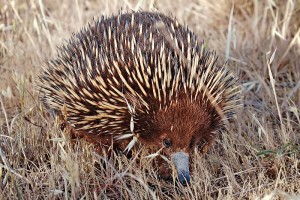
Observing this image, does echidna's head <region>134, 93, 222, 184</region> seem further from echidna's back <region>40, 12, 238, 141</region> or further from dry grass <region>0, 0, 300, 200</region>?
dry grass <region>0, 0, 300, 200</region>

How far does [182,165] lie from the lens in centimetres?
271

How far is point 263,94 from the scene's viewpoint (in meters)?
3.79

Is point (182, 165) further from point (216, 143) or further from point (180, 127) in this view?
point (216, 143)

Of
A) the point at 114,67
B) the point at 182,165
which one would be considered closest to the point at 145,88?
the point at 114,67

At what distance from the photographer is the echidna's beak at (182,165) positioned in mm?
2674

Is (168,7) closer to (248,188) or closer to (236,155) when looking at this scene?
(236,155)

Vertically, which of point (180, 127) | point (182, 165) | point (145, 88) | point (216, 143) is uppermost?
point (145, 88)

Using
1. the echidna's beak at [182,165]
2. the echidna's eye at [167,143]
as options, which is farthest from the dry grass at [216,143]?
the echidna's eye at [167,143]

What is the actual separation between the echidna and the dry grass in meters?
0.15

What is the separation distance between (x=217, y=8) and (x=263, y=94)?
1.43 metres

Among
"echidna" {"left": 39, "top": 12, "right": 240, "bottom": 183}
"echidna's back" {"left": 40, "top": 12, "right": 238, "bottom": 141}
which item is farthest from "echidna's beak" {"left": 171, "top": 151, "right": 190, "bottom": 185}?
"echidna's back" {"left": 40, "top": 12, "right": 238, "bottom": 141}

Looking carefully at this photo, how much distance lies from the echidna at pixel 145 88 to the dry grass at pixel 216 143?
0.49 feet

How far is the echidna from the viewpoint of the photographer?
2727mm

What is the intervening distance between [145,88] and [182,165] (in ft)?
1.41
